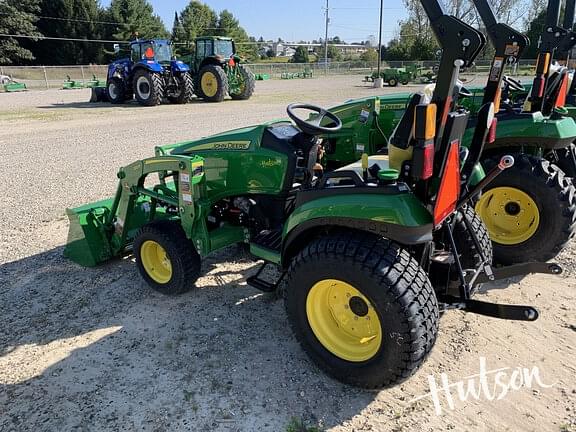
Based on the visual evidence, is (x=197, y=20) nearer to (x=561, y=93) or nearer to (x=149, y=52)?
(x=149, y=52)

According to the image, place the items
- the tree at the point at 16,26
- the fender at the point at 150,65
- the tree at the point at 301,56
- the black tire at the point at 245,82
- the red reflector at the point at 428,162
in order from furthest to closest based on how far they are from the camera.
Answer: the tree at the point at 301,56
the tree at the point at 16,26
the black tire at the point at 245,82
the fender at the point at 150,65
the red reflector at the point at 428,162

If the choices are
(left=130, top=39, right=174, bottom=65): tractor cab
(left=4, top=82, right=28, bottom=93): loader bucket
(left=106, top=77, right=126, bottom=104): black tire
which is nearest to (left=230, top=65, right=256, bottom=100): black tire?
(left=130, top=39, right=174, bottom=65): tractor cab

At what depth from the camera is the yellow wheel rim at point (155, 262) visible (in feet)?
12.9

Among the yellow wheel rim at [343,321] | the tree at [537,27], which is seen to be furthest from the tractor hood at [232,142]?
the tree at [537,27]

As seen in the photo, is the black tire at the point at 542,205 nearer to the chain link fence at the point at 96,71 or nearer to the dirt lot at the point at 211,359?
the dirt lot at the point at 211,359

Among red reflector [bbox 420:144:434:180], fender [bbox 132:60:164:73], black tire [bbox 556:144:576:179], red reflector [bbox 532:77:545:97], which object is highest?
fender [bbox 132:60:164:73]

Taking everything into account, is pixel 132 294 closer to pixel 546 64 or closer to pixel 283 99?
pixel 546 64

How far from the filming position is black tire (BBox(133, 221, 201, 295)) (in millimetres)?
3701

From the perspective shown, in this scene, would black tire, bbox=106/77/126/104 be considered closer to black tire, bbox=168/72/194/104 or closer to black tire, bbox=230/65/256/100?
black tire, bbox=168/72/194/104

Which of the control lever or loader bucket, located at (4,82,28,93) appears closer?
the control lever

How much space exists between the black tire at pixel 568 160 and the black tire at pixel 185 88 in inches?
558

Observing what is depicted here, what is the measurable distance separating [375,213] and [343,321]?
2.43 feet

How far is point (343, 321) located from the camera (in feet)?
9.36

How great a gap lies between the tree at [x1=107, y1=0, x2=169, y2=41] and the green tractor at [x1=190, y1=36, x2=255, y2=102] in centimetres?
3449
